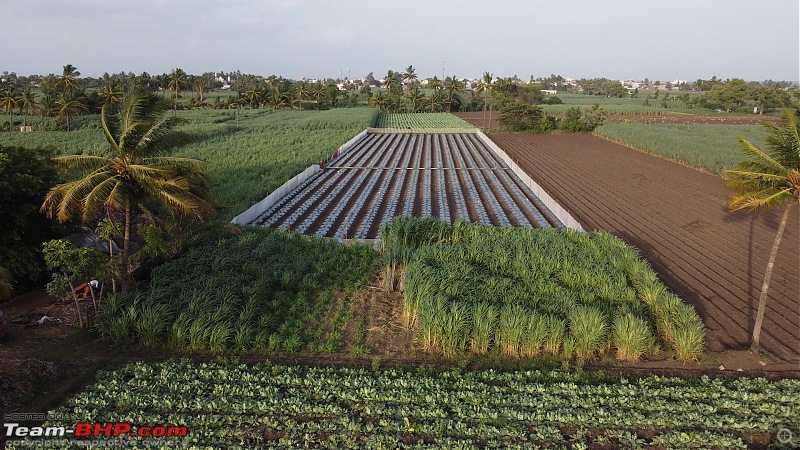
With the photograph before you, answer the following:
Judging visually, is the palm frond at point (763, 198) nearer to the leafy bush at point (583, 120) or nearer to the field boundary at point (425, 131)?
the leafy bush at point (583, 120)

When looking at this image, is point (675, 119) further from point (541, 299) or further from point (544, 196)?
point (541, 299)

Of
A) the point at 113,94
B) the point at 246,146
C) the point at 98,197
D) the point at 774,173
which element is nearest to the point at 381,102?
the point at 113,94

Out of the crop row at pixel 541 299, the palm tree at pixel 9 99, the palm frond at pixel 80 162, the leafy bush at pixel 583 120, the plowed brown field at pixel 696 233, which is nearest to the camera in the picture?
the crop row at pixel 541 299

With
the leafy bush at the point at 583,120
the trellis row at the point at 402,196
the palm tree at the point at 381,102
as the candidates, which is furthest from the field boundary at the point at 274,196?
the palm tree at the point at 381,102

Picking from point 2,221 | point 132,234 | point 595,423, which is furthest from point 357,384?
point 132,234

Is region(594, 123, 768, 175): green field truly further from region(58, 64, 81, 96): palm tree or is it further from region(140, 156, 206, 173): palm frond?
region(58, 64, 81, 96): palm tree

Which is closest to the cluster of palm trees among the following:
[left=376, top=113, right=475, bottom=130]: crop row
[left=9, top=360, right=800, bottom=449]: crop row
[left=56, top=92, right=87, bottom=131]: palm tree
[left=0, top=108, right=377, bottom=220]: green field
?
[left=376, top=113, right=475, bottom=130]: crop row
